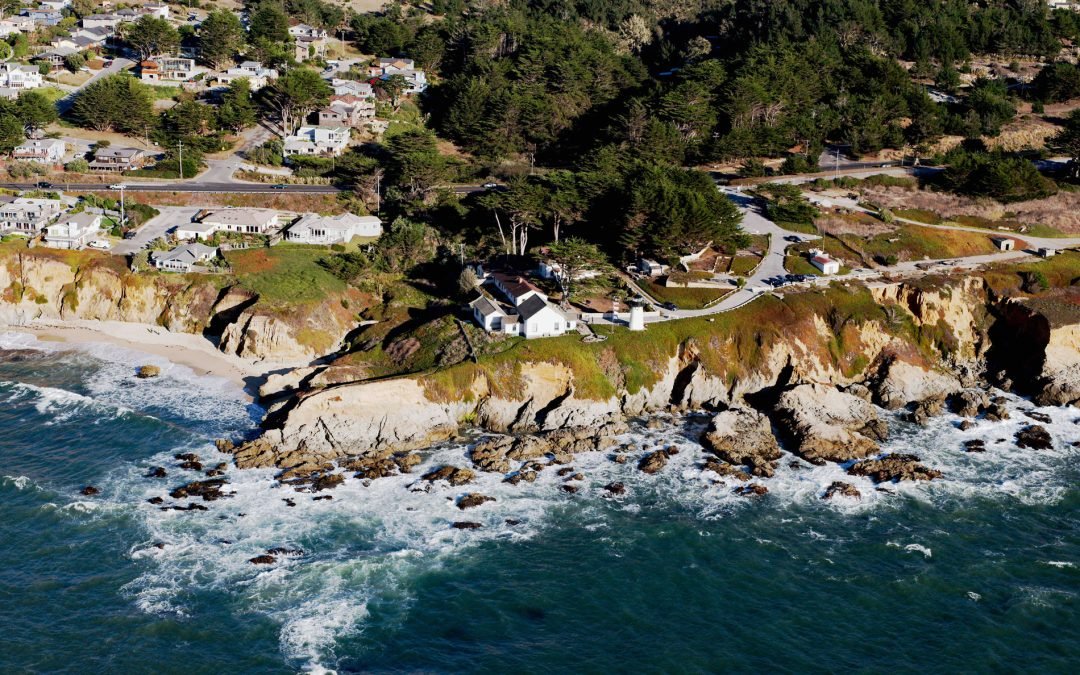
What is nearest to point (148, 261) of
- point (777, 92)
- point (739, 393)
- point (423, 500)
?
point (423, 500)

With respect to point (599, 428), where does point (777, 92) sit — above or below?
above

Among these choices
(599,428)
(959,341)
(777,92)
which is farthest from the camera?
(777,92)

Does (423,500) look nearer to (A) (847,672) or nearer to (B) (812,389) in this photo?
(A) (847,672)

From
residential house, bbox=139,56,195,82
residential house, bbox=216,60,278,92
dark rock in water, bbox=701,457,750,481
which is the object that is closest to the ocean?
dark rock in water, bbox=701,457,750,481

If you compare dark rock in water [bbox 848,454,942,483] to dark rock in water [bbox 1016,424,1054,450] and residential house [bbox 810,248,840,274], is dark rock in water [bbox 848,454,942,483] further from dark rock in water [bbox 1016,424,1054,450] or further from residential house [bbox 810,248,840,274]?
residential house [bbox 810,248,840,274]

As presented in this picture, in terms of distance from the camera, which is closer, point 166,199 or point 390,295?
point 390,295

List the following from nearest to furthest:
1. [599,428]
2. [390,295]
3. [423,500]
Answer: [423,500]
[599,428]
[390,295]

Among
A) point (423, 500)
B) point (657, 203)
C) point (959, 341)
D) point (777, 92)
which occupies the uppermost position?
point (777, 92)
